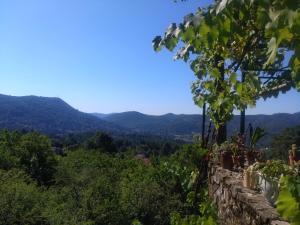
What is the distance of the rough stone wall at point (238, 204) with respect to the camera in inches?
144

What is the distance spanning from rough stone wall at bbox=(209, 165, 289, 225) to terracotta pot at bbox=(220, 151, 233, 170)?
0.10 metres

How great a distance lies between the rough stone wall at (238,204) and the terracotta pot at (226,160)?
0.34 ft

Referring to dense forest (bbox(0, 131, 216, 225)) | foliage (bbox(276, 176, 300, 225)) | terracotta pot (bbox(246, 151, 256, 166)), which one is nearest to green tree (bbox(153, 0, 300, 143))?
foliage (bbox(276, 176, 300, 225))

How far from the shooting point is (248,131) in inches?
263

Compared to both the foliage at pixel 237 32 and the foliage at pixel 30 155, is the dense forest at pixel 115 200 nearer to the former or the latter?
the foliage at pixel 237 32

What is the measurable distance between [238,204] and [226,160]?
1858mm

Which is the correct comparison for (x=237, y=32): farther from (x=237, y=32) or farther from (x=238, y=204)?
(x=238, y=204)

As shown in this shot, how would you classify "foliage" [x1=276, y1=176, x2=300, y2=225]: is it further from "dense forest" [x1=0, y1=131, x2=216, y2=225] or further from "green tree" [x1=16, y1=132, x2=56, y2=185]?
"green tree" [x1=16, y1=132, x2=56, y2=185]

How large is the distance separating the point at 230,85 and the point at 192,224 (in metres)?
3.87

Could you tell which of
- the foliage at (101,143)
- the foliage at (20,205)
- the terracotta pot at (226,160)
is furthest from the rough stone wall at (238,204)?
the foliage at (101,143)

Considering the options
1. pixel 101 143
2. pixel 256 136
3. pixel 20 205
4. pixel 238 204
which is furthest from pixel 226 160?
pixel 101 143

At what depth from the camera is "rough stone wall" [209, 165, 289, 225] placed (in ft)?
12.0

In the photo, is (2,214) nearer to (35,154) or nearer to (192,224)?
(192,224)

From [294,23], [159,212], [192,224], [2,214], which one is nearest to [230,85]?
[294,23]
